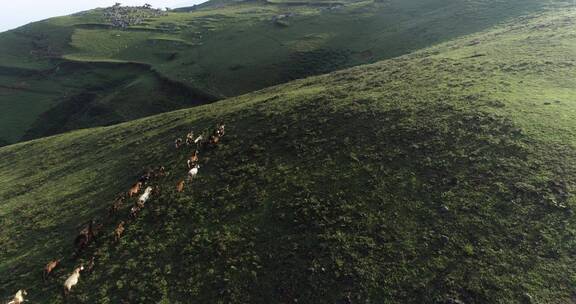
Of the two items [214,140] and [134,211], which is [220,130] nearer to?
[214,140]

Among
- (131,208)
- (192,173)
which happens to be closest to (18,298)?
(131,208)

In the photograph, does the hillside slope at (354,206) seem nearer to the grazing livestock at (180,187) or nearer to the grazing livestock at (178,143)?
the grazing livestock at (180,187)

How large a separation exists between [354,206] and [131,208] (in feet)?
46.5

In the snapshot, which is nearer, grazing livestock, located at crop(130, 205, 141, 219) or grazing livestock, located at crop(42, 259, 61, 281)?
grazing livestock, located at crop(42, 259, 61, 281)

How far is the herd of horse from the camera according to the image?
62.0 ft

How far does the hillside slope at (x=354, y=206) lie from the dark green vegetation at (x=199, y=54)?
4014 cm

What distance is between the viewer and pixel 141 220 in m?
22.6

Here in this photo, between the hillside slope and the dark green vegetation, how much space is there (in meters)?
40.1

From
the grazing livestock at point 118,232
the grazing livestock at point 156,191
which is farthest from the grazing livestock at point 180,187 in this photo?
the grazing livestock at point 118,232

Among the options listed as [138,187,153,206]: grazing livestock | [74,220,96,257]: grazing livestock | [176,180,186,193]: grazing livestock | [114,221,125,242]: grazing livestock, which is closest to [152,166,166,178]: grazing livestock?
[138,187,153,206]: grazing livestock

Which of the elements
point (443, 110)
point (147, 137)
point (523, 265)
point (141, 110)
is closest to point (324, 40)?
point (141, 110)

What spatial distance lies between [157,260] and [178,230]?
225 centimetres

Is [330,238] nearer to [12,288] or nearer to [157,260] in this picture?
[157,260]

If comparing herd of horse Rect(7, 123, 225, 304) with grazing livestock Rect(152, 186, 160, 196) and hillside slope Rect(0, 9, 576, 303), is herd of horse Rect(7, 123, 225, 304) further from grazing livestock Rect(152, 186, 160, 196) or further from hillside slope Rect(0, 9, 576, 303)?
hillside slope Rect(0, 9, 576, 303)
